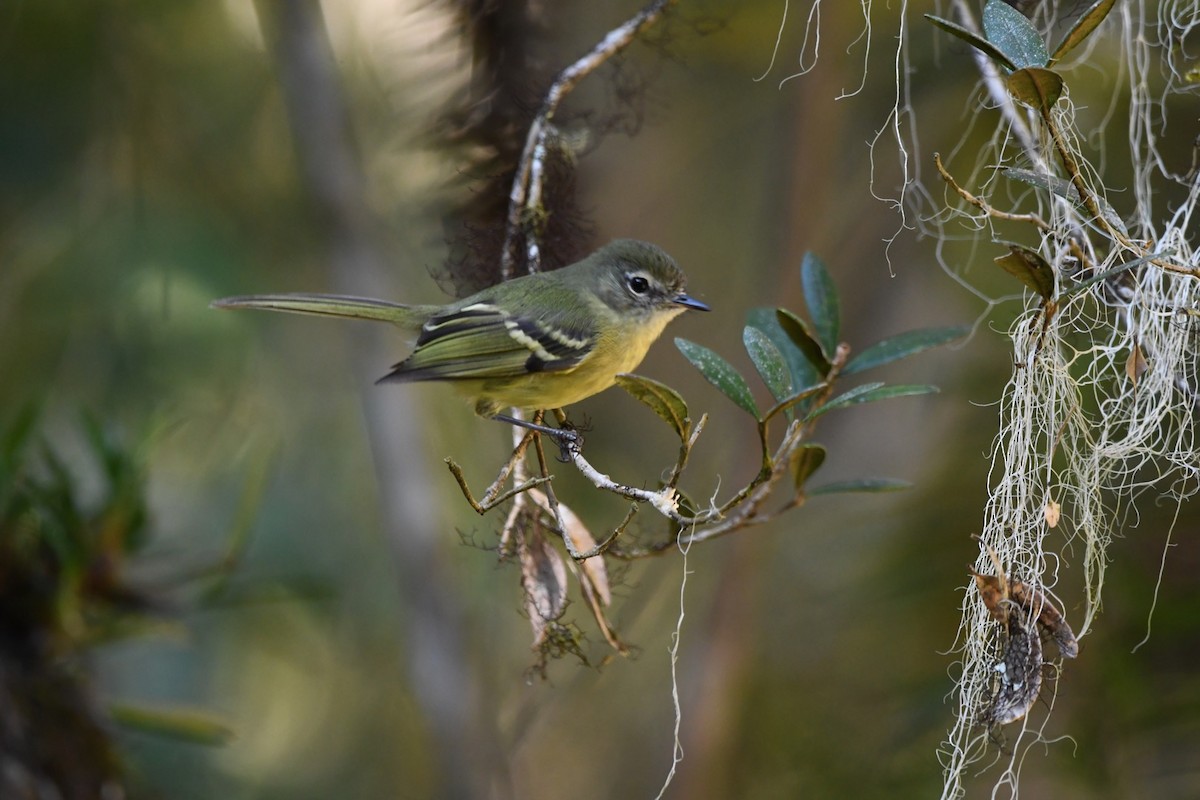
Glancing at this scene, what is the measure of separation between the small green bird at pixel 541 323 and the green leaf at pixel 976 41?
4.56ft

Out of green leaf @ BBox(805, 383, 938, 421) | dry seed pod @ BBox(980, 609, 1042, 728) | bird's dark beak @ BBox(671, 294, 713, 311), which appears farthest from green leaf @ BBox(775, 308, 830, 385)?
bird's dark beak @ BBox(671, 294, 713, 311)

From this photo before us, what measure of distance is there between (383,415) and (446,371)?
1.84 ft

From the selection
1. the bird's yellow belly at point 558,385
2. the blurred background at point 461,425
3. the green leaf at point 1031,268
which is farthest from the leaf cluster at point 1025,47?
the bird's yellow belly at point 558,385

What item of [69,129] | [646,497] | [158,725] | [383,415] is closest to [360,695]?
[383,415]

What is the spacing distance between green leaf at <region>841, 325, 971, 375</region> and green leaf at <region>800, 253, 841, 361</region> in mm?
54

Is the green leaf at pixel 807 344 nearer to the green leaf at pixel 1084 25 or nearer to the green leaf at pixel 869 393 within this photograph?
the green leaf at pixel 869 393

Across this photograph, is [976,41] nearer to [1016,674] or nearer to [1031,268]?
[1031,268]

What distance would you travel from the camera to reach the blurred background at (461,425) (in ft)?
9.32

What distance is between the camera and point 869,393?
1650 mm

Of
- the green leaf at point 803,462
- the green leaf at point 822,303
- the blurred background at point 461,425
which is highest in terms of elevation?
the green leaf at point 822,303

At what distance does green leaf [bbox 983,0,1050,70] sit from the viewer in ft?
4.59

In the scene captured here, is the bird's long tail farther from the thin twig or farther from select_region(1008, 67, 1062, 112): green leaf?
select_region(1008, 67, 1062, 112): green leaf

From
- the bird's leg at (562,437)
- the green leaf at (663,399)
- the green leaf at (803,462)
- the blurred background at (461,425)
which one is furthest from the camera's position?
the blurred background at (461,425)

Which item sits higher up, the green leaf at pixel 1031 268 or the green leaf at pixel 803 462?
the green leaf at pixel 1031 268
